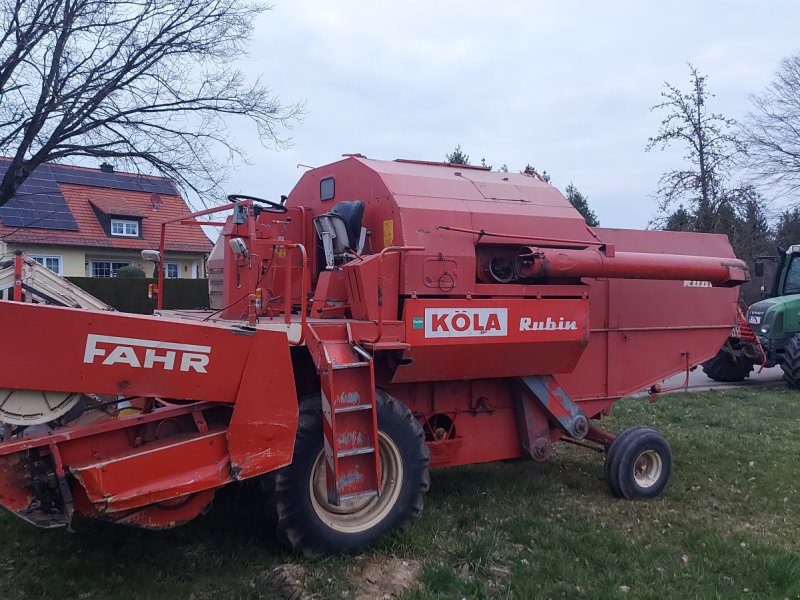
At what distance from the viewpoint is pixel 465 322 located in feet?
16.8

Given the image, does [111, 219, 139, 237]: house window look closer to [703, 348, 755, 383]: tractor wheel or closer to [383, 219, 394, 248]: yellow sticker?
[703, 348, 755, 383]: tractor wheel

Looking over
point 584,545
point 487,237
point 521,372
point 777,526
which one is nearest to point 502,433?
point 521,372

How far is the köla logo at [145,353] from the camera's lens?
3.72 meters

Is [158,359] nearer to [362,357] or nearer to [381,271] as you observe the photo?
[362,357]

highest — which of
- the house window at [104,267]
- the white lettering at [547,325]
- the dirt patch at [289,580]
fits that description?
the house window at [104,267]

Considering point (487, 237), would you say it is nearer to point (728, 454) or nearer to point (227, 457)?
point (227, 457)

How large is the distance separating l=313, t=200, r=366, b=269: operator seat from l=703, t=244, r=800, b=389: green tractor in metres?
8.12

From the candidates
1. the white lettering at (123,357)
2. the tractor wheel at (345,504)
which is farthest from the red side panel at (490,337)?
the white lettering at (123,357)

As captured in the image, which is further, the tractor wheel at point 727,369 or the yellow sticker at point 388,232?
the tractor wheel at point 727,369

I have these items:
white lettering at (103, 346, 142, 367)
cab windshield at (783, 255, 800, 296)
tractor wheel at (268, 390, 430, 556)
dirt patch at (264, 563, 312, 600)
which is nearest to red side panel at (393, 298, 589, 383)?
tractor wheel at (268, 390, 430, 556)

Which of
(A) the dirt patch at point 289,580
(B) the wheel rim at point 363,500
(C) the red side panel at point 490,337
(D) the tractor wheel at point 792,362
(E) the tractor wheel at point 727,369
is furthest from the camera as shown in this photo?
(E) the tractor wheel at point 727,369

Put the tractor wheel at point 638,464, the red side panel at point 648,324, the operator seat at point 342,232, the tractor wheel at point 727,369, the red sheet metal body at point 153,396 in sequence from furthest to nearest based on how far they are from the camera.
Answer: the tractor wheel at point 727,369 < the red side panel at point 648,324 < the tractor wheel at point 638,464 < the operator seat at point 342,232 < the red sheet metal body at point 153,396

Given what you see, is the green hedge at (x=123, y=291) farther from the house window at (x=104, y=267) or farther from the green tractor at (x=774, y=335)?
the green tractor at (x=774, y=335)

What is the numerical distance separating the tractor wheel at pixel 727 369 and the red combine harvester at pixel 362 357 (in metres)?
6.99
